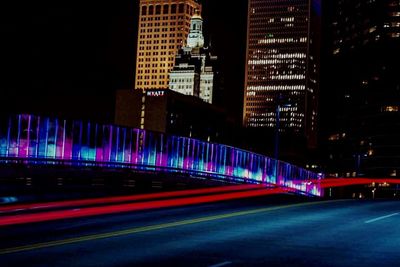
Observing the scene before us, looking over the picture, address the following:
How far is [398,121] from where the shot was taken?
162 meters

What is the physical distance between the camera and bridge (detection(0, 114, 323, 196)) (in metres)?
29.2

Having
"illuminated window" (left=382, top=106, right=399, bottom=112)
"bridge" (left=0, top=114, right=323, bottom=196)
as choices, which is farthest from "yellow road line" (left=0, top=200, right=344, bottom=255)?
"illuminated window" (left=382, top=106, right=399, bottom=112)

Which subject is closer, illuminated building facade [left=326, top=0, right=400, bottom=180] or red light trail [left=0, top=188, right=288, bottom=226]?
red light trail [left=0, top=188, right=288, bottom=226]

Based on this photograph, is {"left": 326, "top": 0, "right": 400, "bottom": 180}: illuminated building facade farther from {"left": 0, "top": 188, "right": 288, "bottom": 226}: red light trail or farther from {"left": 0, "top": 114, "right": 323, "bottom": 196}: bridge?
{"left": 0, "top": 188, "right": 288, "bottom": 226}: red light trail

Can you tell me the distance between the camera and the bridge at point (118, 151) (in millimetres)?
29250

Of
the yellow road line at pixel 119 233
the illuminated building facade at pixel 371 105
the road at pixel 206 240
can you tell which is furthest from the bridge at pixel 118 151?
the illuminated building facade at pixel 371 105

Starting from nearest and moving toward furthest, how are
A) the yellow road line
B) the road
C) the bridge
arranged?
the road < the yellow road line < the bridge

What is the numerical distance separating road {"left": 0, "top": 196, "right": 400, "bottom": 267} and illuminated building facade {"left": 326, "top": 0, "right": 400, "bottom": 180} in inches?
5357

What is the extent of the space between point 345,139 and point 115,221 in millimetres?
168112

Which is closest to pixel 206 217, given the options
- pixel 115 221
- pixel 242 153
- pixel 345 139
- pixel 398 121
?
pixel 115 221

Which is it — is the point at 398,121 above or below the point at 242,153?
above

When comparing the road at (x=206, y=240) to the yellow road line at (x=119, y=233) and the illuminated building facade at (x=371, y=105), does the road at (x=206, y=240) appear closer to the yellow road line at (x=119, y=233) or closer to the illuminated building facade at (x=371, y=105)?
the yellow road line at (x=119, y=233)

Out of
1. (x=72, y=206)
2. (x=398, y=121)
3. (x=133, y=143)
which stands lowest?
(x=72, y=206)

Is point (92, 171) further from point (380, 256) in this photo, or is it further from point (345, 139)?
point (345, 139)
